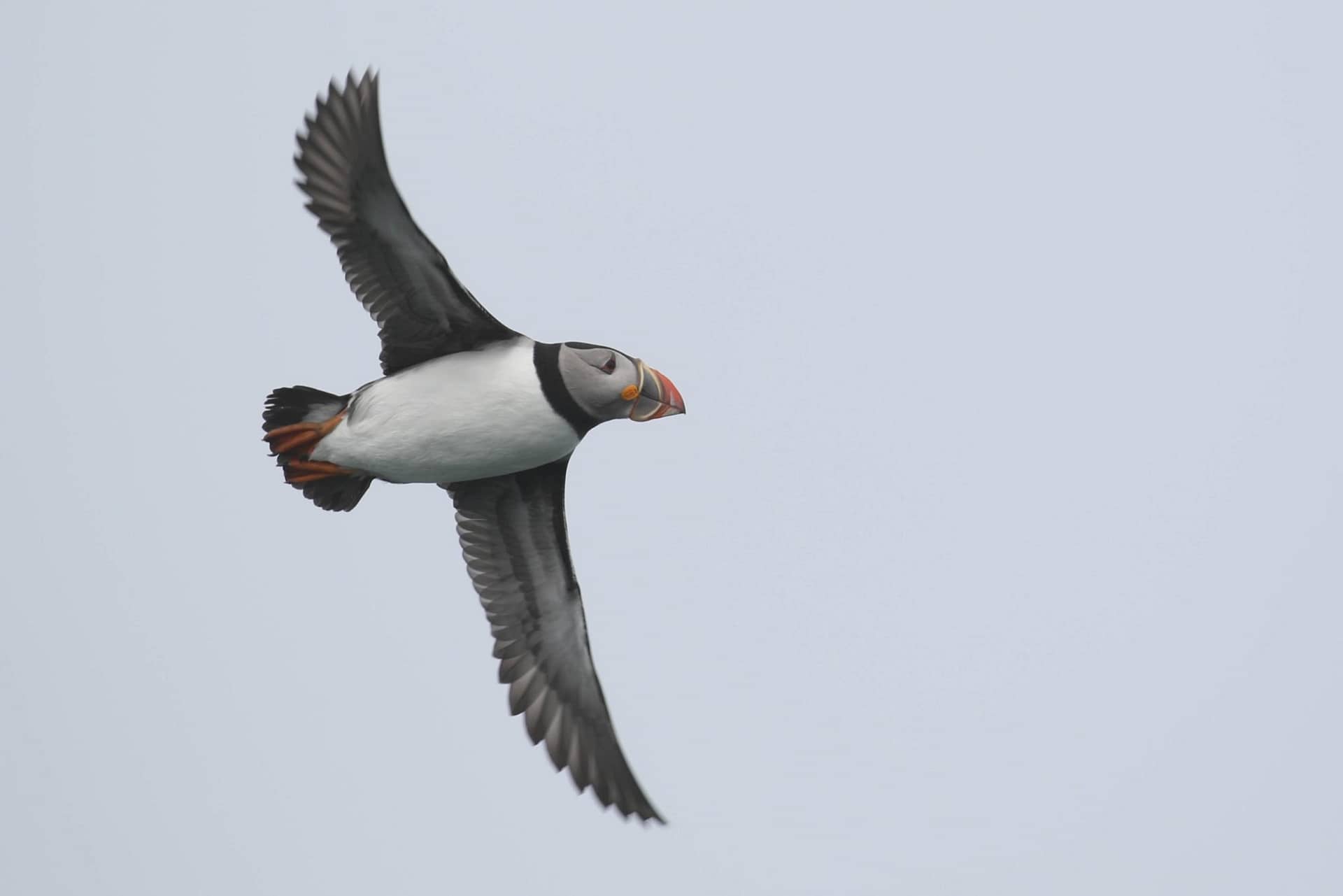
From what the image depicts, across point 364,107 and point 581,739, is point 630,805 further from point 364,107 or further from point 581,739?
point 364,107

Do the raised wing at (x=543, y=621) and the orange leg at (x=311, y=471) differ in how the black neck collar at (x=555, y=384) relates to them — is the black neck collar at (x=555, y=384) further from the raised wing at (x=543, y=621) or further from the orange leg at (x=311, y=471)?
the orange leg at (x=311, y=471)

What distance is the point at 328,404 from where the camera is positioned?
12023mm

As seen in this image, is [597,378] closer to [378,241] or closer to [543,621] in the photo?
[378,241]

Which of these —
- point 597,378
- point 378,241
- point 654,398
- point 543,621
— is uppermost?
point 378,241

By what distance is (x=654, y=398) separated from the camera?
1173 centimetres

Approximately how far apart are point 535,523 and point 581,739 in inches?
58.0

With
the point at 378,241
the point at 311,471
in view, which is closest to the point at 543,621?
the point at 311,471

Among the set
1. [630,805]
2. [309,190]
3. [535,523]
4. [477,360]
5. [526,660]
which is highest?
[309,190]

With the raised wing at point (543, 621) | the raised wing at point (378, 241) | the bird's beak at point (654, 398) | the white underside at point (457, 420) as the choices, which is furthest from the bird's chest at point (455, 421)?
the raised wing at point (543, 621)

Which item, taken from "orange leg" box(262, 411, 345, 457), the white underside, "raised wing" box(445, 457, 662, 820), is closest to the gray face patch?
the white underside

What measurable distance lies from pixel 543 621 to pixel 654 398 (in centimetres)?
220

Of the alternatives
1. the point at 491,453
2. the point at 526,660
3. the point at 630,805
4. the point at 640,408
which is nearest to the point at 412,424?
the point at 491,453

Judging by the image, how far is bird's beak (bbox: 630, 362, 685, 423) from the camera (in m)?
11.7

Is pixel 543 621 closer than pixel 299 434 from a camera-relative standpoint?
No
